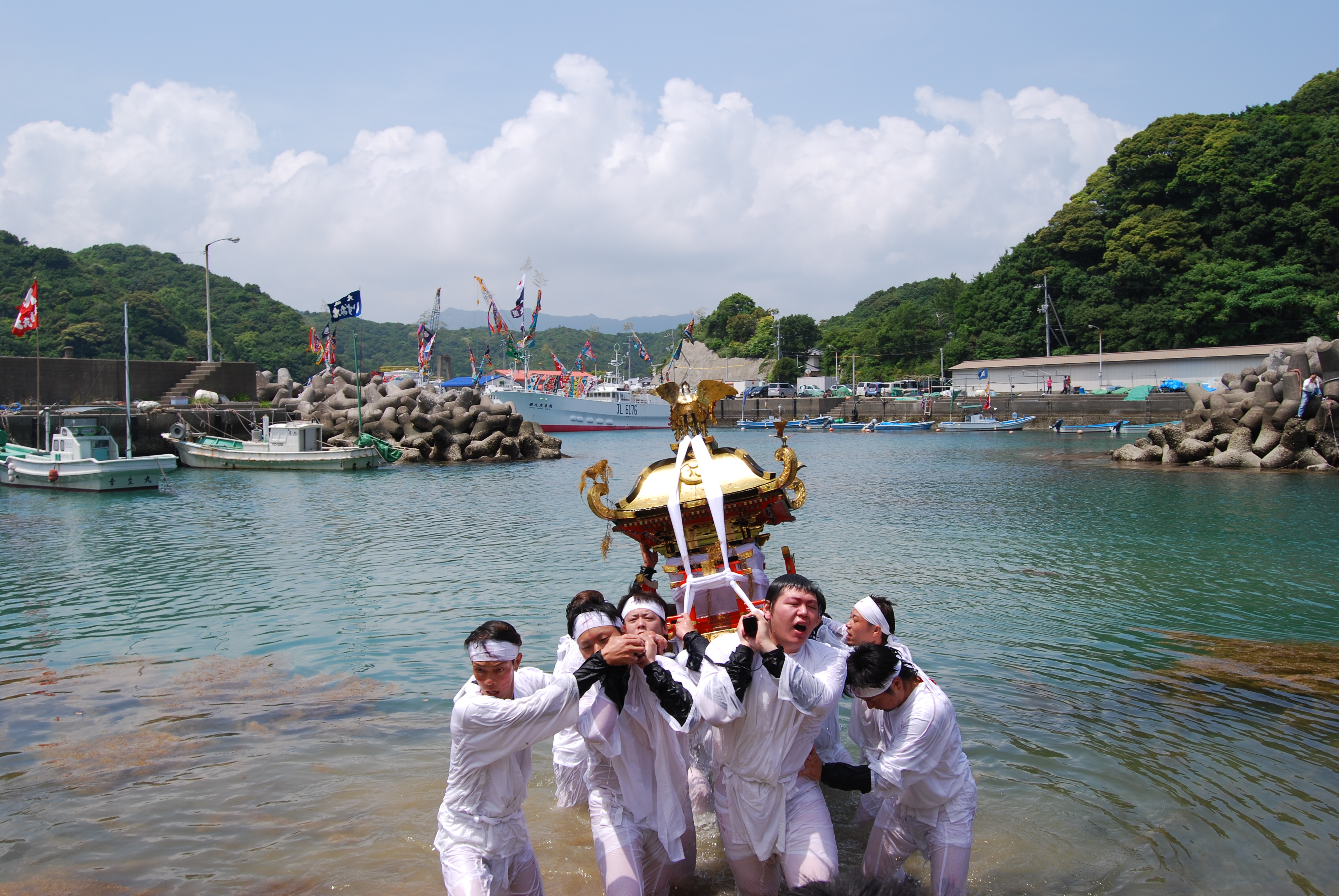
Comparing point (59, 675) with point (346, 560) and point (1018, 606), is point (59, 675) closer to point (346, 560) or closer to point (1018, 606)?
point (346, 560)

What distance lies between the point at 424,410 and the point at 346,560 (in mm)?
26240

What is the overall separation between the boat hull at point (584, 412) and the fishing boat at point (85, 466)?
112 feet

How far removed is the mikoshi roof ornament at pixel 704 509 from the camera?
647cm

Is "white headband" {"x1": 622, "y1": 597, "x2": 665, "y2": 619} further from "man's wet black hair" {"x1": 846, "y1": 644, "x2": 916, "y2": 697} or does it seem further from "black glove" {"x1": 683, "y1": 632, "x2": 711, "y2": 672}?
"man's wet black hair" {"x1": 846, "y1": 644, "x2": 916, "y2": 697}

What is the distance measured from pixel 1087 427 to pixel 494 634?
5755 cm

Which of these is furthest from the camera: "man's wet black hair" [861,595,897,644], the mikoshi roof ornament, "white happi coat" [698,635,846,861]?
the mikoshi roof ornament

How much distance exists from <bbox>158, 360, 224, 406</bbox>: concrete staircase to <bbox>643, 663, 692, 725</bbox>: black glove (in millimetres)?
47796

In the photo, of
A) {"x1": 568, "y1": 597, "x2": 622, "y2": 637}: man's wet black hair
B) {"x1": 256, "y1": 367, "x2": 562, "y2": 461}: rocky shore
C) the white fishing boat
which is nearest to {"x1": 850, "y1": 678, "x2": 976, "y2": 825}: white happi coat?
{"x1": 568, "y1": 597, "x2": 622, "y2": 637}: man's wet black hair

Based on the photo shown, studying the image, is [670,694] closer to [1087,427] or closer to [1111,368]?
[1087,427]

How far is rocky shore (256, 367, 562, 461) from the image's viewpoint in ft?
131

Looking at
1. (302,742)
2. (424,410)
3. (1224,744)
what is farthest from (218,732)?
(424,410)

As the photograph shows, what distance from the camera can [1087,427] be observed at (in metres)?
54.5

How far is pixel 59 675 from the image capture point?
939 cm

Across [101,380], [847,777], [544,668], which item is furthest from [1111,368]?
[847,777]
